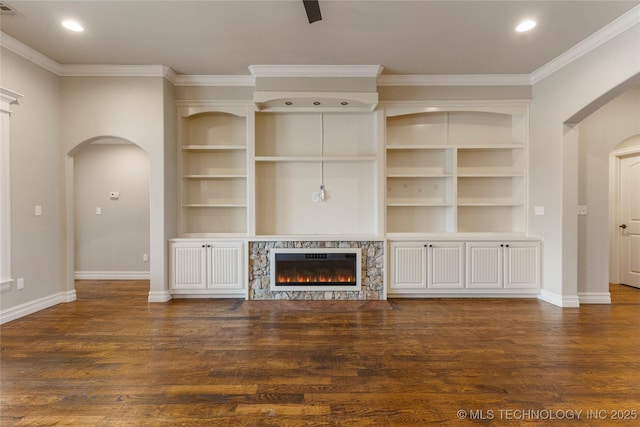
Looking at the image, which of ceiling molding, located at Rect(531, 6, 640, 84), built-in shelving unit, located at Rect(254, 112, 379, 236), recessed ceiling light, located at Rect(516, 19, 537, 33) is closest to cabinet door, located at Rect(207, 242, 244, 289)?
built-in shelving unit, located at Rect(254, 112, 379, 236)

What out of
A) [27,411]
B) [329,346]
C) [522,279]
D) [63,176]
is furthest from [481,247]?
[63,176]

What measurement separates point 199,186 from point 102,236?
2394mm

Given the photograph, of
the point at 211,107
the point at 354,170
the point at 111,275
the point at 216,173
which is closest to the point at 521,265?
the point at 354,170

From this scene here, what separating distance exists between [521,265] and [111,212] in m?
6.49

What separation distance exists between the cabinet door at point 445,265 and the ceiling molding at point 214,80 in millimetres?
3336

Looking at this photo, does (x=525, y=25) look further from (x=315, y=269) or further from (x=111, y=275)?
(x=111, y=275)

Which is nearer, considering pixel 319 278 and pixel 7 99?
pixel 7 99

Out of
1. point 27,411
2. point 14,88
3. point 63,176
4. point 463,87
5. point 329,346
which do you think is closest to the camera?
point 27,411

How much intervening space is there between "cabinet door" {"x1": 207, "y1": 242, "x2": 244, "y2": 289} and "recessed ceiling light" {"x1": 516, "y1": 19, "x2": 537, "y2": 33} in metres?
3.93

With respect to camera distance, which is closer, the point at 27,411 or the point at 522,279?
the point at 27,411

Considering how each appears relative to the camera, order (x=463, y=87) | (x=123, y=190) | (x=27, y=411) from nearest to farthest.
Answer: (x=27, y=411) → (x=463, y=87) → (x=123, y=190)

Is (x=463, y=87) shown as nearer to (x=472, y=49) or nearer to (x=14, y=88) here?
(x=472, y=49)

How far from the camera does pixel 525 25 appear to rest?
123 inches

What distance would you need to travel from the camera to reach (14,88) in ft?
11.4
